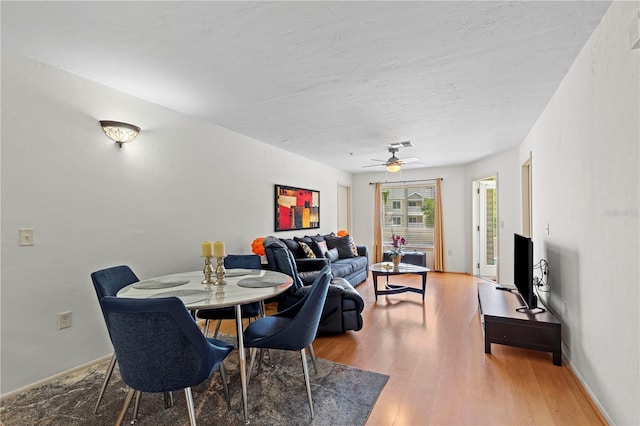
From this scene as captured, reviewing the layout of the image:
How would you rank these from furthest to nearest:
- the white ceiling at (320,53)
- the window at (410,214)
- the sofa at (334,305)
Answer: the window at (410,214)
the sofa at (334,305)
the white ceiling at (320,53)

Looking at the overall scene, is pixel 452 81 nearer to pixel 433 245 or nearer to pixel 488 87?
pixel 488 87

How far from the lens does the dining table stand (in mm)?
1845

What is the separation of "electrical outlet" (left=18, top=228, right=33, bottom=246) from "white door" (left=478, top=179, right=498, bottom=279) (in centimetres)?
704

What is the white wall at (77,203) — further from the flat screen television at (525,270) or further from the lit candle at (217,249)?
the flat screen television at (525,270)

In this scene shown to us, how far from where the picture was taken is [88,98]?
8.63 feet

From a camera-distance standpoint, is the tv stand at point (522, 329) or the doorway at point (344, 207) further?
the doorway at point (344, 207)

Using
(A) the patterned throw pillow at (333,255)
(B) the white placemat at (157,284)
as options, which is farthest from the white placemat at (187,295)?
(A) the patterned throw pillow at (333,255)

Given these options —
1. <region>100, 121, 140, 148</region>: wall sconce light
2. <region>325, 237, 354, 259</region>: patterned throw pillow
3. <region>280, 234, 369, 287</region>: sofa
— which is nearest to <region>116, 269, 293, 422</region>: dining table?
<region>100, 121, 140, 148</region>: wall sconce light

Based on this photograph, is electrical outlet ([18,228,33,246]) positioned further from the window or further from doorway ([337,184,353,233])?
the window

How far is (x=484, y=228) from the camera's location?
6609mm

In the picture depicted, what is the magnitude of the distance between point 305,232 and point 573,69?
4.45 m

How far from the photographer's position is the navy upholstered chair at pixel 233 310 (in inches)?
103

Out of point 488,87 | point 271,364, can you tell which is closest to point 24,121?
point 271,364

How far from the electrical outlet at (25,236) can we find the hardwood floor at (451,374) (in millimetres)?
1942
